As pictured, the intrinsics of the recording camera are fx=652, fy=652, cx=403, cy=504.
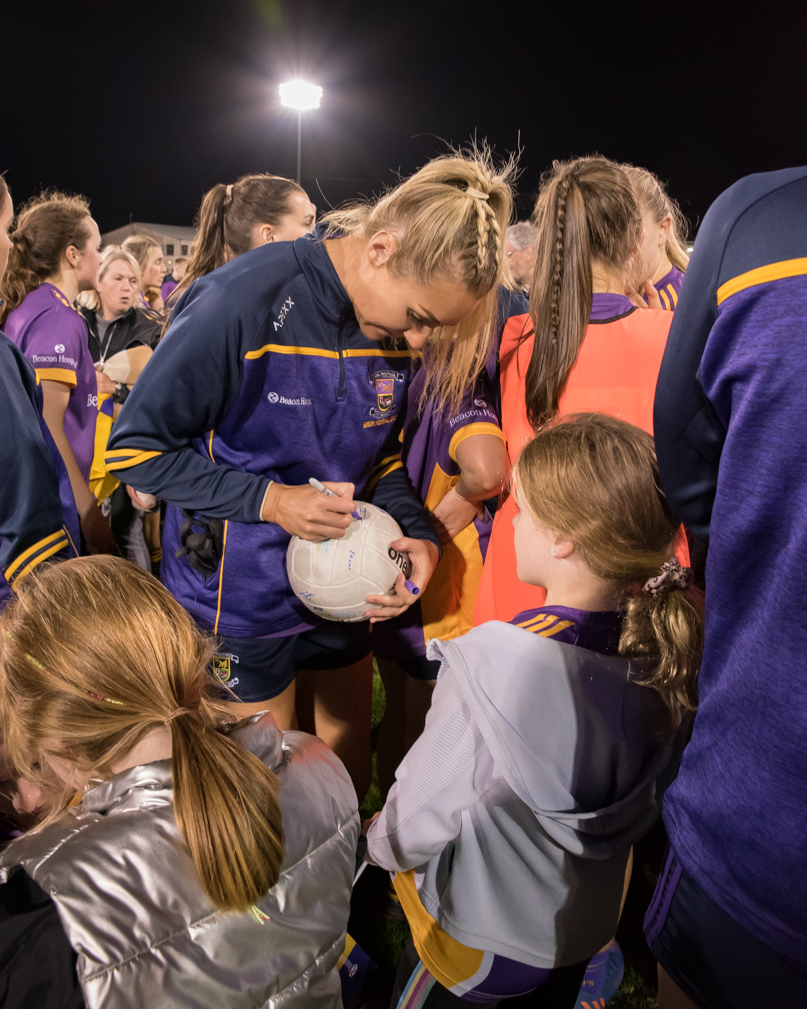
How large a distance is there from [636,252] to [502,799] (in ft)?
4.96

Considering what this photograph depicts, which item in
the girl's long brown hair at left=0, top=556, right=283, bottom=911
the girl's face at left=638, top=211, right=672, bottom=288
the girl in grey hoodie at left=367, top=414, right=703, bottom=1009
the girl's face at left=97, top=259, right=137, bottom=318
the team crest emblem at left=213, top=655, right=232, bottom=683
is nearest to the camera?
the girl's long brown hair at left=0, top=556, right=283, bottom=911

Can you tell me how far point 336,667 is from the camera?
2186mm

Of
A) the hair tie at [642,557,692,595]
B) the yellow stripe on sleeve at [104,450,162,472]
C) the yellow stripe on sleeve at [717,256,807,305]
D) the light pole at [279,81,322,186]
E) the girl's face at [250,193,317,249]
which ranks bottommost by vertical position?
the hair tie at [642,557,692,595]

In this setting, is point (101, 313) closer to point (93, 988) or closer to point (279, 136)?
point (93, 988)

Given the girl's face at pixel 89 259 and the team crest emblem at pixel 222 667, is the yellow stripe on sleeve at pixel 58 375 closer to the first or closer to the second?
the girl's face at pixel 89 259

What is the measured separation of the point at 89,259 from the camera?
359 centimetres

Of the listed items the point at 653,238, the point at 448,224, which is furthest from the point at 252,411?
the point at 653,238

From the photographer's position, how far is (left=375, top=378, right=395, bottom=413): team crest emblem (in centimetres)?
194

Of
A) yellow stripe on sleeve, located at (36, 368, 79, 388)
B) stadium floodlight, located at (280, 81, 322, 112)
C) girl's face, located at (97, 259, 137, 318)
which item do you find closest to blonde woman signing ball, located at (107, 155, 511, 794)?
yellow stripe on sleeve, located at (36, 368, 79, 388)

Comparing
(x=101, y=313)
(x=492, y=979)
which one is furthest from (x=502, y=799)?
(x=101, y=313)

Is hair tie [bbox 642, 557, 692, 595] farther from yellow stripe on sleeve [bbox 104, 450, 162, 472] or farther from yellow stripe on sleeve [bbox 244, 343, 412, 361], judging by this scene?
yellow stripe on sleeve [bbox 104, 450, 162, 472]

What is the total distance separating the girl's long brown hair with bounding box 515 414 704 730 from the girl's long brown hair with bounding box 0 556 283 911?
787 millimetres

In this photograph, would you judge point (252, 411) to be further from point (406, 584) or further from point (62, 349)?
point (62, 349)

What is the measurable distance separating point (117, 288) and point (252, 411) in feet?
11.6
